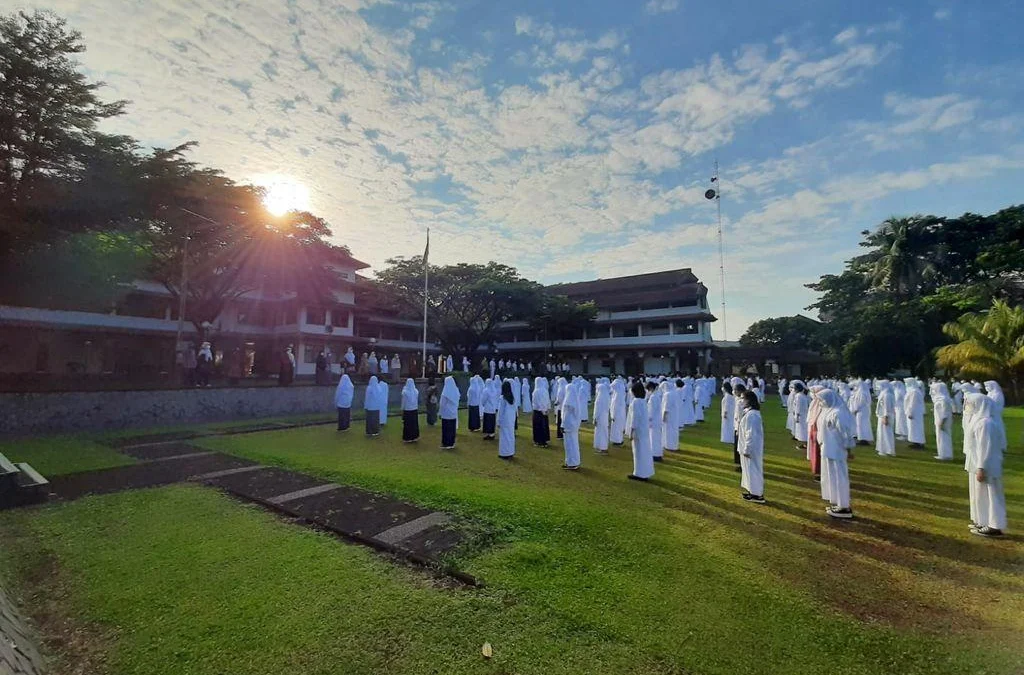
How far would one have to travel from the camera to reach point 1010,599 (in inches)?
151

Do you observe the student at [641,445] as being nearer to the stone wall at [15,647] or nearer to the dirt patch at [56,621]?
the dirt patch at [56,621]

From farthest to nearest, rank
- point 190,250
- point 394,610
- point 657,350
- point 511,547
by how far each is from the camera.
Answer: point 657,350
point 190,250
point 511,547
point 394,610

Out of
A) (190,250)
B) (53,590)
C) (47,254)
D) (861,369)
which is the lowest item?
(53,590)

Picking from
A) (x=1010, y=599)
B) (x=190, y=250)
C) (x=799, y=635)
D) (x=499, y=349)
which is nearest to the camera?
(x=799, y=635)

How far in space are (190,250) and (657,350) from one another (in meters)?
31.0

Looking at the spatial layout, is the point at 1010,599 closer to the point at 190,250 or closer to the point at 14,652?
→ the point at 14,652

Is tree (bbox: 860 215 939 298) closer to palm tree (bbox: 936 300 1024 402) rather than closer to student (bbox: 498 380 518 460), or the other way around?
palm tree (bbox: 936 300 1024 402)

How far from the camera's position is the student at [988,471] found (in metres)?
5.25

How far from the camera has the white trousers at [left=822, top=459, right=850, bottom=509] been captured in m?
5.92

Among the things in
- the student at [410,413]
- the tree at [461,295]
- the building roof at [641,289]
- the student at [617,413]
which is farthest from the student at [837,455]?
the building roof at [641,289]

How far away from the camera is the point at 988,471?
5.30 meters

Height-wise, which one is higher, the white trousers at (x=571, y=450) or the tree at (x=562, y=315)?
the tree at (x=562, y=315)

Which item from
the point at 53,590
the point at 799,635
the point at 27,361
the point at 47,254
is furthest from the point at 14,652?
the point at 27,361

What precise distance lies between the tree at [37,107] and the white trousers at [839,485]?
17.4m
